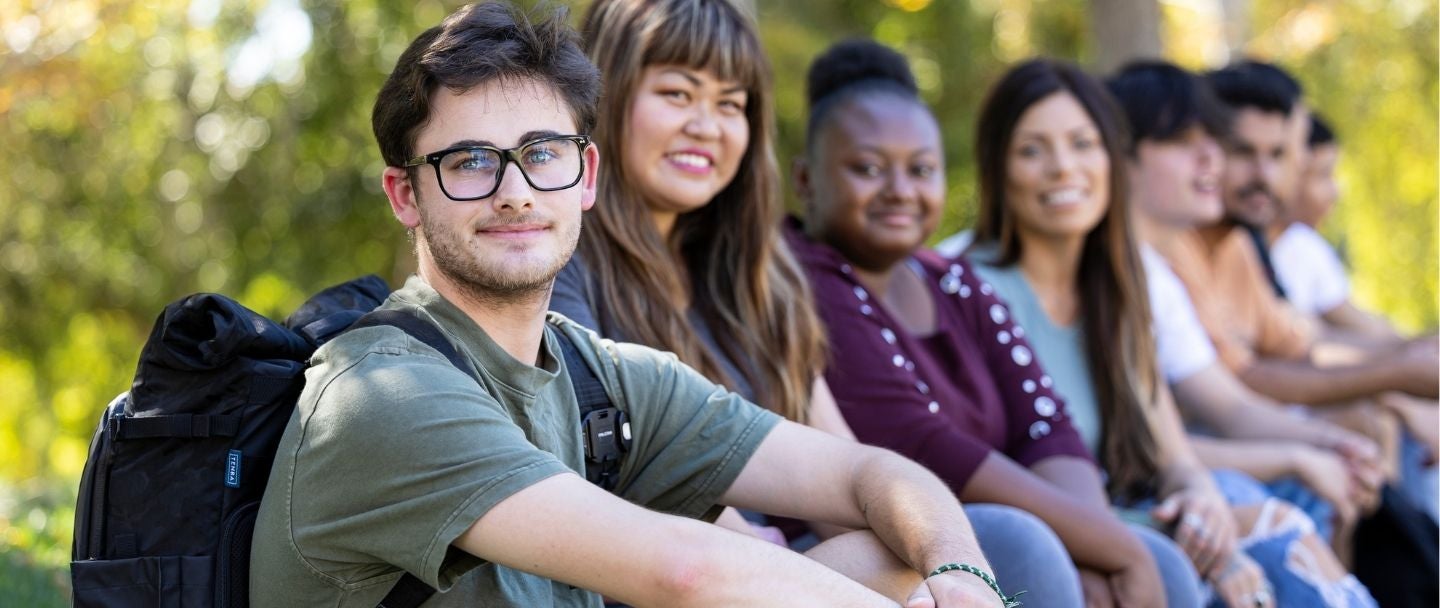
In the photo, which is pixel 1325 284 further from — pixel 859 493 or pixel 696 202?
pixel 859 493

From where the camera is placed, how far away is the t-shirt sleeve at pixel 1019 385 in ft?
13.9

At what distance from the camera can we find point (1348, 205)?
13617 mm

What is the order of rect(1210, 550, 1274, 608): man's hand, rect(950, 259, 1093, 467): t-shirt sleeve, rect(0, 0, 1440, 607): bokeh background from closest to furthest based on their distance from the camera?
rect(1210, 550, 1274, 608): man's hand
rect(950, 259, 1093, 467): t-shirt sleeve
rect(0, 0, 1440, 607): bokeh background

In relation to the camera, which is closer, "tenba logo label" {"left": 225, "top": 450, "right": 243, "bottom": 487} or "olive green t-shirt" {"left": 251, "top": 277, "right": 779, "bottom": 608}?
"olive green t-shirt" {"left": 251, "top": 277, "right": 779, "bottom": 608}

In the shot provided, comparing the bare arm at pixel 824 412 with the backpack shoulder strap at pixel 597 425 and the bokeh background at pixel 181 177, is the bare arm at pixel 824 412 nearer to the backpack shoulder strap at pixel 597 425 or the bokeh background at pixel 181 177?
the backpack shoulder strap at pixel 597 425

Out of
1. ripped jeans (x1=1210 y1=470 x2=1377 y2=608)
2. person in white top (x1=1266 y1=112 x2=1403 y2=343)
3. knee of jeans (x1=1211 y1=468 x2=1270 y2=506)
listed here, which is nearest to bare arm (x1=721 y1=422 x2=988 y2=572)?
ripped jeans (x1=1210 y1=470 x2=1377 y2=608)

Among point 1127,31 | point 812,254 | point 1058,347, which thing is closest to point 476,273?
point 812,254

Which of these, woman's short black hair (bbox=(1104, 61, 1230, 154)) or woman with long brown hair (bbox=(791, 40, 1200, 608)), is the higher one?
woman's short black hair (bbox=(1104, 61, 1230, 154))

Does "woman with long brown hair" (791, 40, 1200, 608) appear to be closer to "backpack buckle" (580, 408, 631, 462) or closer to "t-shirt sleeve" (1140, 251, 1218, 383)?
"t-shirt sleeve" (1140, 251, 1218, 383)

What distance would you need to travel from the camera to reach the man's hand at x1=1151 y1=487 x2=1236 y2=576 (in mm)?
4211

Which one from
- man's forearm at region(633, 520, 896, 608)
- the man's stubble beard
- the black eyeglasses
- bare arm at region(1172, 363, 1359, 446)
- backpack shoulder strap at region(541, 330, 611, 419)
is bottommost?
bare arm at region(1172, 363, 1359, 446)

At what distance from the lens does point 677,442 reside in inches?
111

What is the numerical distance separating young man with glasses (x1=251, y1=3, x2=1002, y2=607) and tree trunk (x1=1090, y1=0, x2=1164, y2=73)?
5.93 meters

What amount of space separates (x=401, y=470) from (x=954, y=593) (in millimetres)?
908
